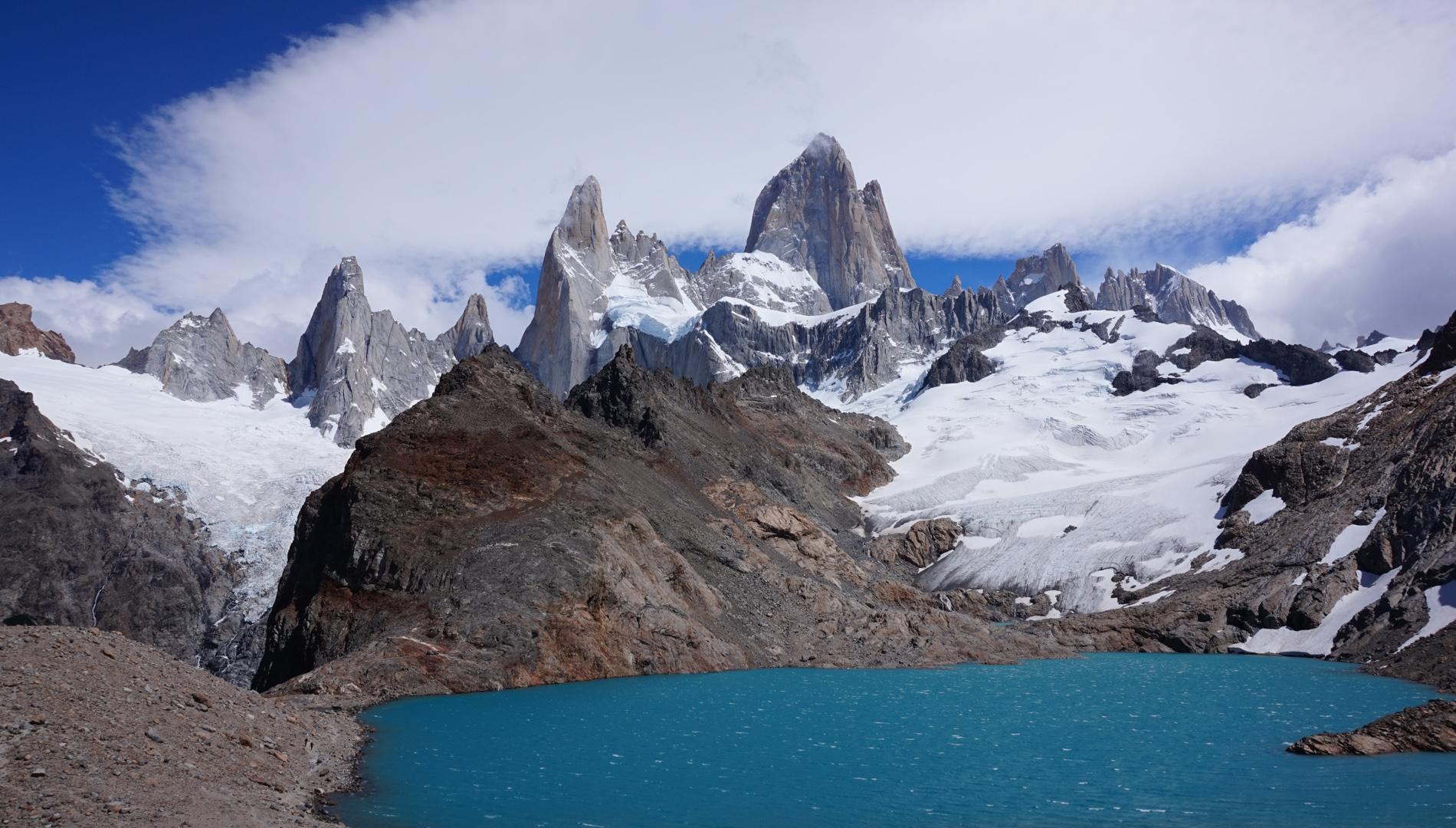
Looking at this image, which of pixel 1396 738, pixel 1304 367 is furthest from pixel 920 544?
pixel 1304 367

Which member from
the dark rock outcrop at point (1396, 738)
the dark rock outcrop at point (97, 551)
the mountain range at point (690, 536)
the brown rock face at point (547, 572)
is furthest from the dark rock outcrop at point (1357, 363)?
the dark rock outcrop at point (97, 551)

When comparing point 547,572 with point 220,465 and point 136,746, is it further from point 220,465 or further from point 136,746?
point 220,465

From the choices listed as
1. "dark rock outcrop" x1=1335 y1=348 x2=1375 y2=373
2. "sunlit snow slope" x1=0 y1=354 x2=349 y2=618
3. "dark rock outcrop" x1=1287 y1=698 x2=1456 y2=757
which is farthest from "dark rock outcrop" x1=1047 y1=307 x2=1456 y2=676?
"dark rock outcrop" x1=1335 y1=348 x2=1375 y2=373

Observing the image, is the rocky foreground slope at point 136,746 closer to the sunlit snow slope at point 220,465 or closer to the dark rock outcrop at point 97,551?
the dark rock outcrop at point 97,551

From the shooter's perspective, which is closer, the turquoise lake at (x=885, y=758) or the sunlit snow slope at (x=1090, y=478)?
the turquoise lake at (x=885, y=758)

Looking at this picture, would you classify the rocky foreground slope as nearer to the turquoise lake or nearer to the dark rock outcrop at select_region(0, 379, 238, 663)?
the turquoise lake

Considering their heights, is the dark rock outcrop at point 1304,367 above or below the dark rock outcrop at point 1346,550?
above
